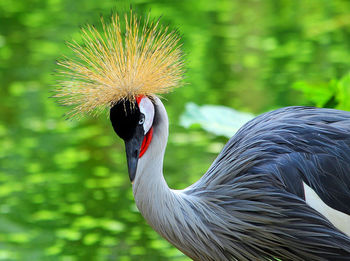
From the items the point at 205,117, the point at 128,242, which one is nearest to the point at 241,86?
the point at 205,117

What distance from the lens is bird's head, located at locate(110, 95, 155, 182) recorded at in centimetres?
181

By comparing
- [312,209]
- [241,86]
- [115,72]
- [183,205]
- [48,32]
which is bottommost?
[312,209]

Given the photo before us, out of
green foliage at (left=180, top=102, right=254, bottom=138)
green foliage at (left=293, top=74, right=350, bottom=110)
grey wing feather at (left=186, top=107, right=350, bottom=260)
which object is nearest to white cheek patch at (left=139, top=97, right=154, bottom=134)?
grey wing feather at (left=186, top=107, right=350, bottom=260)

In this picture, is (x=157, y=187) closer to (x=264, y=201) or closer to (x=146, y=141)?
(x=146, y=141)

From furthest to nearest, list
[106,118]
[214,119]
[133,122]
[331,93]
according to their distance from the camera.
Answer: [106,118] → [214,119] → [331,93] → [133,122]

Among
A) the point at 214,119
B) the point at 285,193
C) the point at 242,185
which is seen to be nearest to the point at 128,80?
the point at 242,185

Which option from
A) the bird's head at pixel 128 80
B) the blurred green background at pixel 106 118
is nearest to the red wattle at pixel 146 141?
the bird's head at pixel 128 80

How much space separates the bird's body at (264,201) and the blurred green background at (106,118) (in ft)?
1.44

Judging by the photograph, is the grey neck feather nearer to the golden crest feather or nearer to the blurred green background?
the golden crest feather

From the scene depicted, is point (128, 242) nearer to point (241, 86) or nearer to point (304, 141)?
point (304, 141)

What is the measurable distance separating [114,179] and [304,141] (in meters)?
1.78

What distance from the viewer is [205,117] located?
297 cm

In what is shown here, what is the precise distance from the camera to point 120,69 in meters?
1.90

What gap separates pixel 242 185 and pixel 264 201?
8cm
